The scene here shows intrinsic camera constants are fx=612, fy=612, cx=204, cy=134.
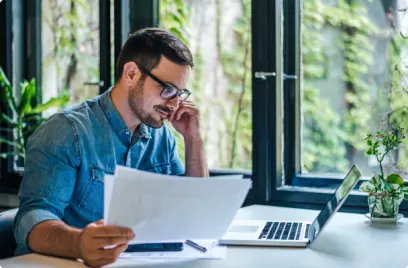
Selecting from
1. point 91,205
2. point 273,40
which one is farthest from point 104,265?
point 273,40

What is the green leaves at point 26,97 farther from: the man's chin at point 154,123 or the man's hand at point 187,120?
the man's chin at point 154,123

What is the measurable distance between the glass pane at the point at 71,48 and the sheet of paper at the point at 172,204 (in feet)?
5.67

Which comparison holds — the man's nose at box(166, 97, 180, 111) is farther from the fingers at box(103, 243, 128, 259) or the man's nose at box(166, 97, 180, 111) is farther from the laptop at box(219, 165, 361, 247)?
the fingers at box(103, 243, 128, 259)

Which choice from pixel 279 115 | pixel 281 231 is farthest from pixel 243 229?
pixel 279 115

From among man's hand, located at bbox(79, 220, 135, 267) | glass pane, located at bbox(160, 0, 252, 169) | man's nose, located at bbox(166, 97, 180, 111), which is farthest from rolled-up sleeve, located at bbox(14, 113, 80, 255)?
glass pane, located at bbox(160, 0, 252, 169)

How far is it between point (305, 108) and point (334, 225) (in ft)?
2.43

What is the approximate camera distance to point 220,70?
281cm

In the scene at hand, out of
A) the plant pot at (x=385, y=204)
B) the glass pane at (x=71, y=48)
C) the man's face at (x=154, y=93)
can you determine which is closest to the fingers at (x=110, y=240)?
the man's face at (x=154, y=93)

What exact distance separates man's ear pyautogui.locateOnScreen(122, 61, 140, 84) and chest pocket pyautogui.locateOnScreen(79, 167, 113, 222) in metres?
0.30

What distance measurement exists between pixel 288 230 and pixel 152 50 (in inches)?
26.8

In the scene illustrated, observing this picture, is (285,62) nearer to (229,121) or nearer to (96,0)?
(229,121)

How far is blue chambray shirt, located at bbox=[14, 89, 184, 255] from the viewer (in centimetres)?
160

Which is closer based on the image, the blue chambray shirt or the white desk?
the white desk

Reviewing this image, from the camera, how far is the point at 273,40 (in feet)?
8.06
